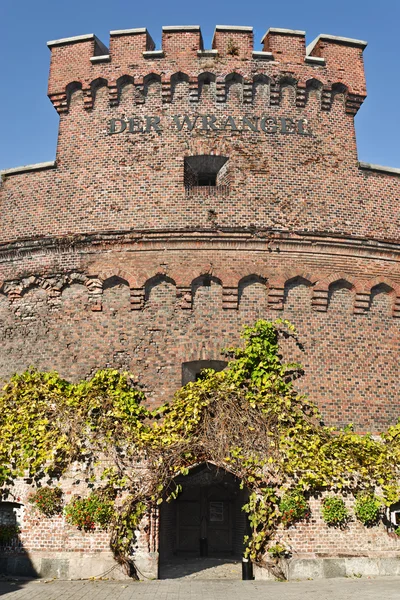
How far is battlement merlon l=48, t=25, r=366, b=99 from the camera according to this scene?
49.2 feet

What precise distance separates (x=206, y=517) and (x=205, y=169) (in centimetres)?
948

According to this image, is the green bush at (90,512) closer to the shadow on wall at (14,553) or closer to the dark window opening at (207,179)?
the shadow on wall at (14,553)

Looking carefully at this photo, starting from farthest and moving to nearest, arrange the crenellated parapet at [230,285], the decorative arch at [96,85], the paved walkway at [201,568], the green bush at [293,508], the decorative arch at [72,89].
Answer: the decorative arch at [72,89], the decorative arch at [96,85], the crenellated parapet at [230,285], the paved walkway at [201,568], the green bush at [293,508]

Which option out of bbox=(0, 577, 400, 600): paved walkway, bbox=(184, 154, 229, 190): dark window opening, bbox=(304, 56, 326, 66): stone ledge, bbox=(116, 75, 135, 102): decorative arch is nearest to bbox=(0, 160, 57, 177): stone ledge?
bbox=(116, 75, 135, 102): decorative arch

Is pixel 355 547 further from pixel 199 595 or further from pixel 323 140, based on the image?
pixel 323 140

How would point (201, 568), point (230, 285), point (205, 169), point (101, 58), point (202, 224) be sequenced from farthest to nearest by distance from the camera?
1. point (101, 58)
2. point (205, 169)
3. point (202, 224)
4. point (230, 285)
5. point (201, 568)

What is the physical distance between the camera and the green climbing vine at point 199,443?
36.8ft

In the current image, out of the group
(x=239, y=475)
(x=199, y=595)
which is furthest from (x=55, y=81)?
(x=199, y=595)

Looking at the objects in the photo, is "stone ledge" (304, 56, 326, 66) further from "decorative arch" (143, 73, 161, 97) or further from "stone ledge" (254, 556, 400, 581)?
"stone ledge" (254, 556, 400, 581)

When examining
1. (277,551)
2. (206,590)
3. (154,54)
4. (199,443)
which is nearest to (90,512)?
(199,443)

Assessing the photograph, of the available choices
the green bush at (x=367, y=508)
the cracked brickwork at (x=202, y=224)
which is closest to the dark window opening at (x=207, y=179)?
the cracked brickwork at (x=202, y=224)

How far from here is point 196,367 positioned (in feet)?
43.8

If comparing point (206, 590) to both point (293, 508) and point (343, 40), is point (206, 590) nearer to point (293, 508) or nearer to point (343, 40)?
point (293, 508)

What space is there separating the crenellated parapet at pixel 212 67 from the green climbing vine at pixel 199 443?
7.38 m
